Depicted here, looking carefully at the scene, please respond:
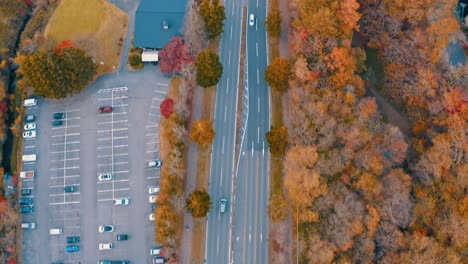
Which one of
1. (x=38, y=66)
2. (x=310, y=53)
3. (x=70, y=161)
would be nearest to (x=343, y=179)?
(x=310, y=53)

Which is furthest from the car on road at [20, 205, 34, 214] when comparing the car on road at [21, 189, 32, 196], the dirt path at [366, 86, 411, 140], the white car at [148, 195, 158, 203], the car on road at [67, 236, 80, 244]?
the dirt path at [366, 86, 411, 140]

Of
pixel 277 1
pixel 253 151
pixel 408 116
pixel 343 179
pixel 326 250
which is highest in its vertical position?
pixel 277 1

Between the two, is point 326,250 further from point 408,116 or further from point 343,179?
point 408,116

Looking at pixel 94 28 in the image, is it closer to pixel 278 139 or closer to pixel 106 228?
pixel 106 228

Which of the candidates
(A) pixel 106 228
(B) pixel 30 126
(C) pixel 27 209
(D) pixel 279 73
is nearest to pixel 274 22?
(D) pixel 279 73

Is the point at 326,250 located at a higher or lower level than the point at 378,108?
lower

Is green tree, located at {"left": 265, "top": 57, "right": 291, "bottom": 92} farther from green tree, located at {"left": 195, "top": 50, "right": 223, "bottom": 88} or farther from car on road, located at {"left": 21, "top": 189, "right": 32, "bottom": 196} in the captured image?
car on road, located at {"left": 21, "top": 189, "right": 32, "bottom": 196}

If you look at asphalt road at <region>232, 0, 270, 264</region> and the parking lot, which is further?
the parking lot
